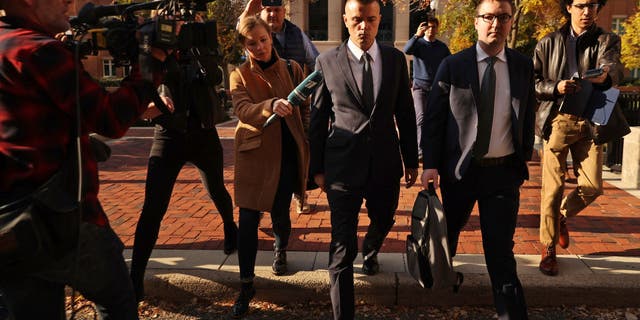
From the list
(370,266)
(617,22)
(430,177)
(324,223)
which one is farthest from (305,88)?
(617,22)

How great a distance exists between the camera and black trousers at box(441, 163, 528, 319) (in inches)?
113

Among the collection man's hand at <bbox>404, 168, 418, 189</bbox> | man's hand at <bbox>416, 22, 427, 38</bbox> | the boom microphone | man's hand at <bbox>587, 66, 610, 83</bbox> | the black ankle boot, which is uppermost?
man's hand at <bbox>416, 22, 427, 38</bbox>

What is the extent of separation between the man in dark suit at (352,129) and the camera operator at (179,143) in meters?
0.73

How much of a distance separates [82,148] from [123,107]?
24 cm

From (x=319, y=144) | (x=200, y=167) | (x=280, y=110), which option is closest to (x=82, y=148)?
(x=280, y=110)

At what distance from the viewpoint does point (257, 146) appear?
11.4 ft

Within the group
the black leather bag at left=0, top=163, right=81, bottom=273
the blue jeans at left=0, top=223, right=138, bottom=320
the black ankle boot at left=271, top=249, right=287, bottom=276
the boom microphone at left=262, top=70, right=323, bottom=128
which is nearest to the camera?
the black leather bag at left=0, top=163, right=81, bottom=273

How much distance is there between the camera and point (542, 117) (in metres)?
3.96

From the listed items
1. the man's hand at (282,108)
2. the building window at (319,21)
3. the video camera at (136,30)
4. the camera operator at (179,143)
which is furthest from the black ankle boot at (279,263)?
the building window at (319,21)

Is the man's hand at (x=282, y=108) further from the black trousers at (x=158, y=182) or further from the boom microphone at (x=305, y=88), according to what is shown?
the black trousers at (x=158, y=182)

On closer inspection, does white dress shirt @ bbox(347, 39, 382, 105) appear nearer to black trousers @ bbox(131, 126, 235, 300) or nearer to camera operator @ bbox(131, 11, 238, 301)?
camera operator @ bbox(131, 11, 238, 301)

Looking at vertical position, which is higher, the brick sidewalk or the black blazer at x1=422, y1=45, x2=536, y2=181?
the black blazer at x1=422, y1=45, x2=536, y2=181

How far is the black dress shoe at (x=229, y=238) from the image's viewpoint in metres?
4.25

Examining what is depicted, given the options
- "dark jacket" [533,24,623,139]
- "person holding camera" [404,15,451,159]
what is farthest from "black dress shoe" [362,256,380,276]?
"person holding camera" [404,15,451,159]
